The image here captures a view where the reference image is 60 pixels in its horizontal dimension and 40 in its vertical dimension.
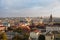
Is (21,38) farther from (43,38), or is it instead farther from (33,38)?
(33,38)

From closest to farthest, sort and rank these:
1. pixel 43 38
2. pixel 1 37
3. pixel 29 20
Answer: pixel 1 37
pixel 43 38
pixel 29 20

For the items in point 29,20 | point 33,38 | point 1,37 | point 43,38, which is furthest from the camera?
point 29,20

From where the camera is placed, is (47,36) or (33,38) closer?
(47,36)

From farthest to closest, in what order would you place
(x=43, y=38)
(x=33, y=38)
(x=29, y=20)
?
(x=29, y=20)
(x=33, y=38)
(x=43, y=38)

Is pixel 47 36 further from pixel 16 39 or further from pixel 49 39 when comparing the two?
pixel 16 39

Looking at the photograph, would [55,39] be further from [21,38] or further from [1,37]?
[1,37]

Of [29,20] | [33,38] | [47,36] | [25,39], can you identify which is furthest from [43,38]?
[29,20]

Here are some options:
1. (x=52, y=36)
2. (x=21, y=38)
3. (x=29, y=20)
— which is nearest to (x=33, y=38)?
(x=52, y=36)

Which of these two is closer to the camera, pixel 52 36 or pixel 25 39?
pixel 25 39
